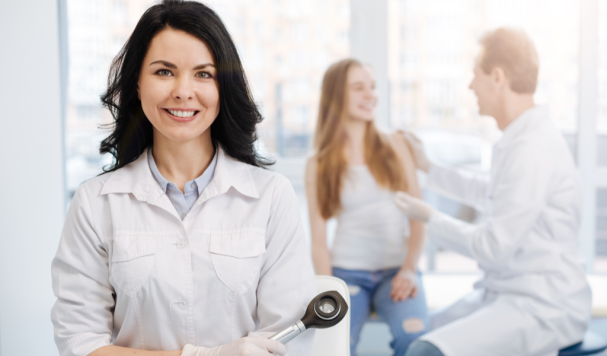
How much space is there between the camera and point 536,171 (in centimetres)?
151

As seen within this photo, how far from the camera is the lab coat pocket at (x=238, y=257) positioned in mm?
982

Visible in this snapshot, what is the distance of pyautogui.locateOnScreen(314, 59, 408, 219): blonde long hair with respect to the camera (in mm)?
1934

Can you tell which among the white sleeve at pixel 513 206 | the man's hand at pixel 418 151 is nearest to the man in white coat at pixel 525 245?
the white sleeve at pixel 513 206

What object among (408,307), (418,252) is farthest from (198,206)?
(418,252)

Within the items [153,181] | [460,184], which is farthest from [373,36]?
[153,181]

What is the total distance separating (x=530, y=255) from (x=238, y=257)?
1.04 meters

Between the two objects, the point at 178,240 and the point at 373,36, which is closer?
the point at 178,240

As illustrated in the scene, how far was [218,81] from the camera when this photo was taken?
1.01m

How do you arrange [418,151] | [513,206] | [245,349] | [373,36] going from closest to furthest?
[245,349] → [513,206] → [418,151] → [373,36]

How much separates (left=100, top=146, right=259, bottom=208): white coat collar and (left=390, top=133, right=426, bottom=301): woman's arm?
37.2 inches

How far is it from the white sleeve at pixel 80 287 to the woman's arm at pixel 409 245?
1.11 metres

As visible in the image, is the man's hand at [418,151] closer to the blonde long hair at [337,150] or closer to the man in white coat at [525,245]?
the blonde long hair at [337,150]

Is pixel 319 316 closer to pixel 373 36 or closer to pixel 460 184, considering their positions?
pixel 460 184

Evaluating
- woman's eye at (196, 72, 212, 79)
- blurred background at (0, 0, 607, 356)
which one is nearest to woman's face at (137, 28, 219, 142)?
woman's eye at (196, 72, 212, 79)
